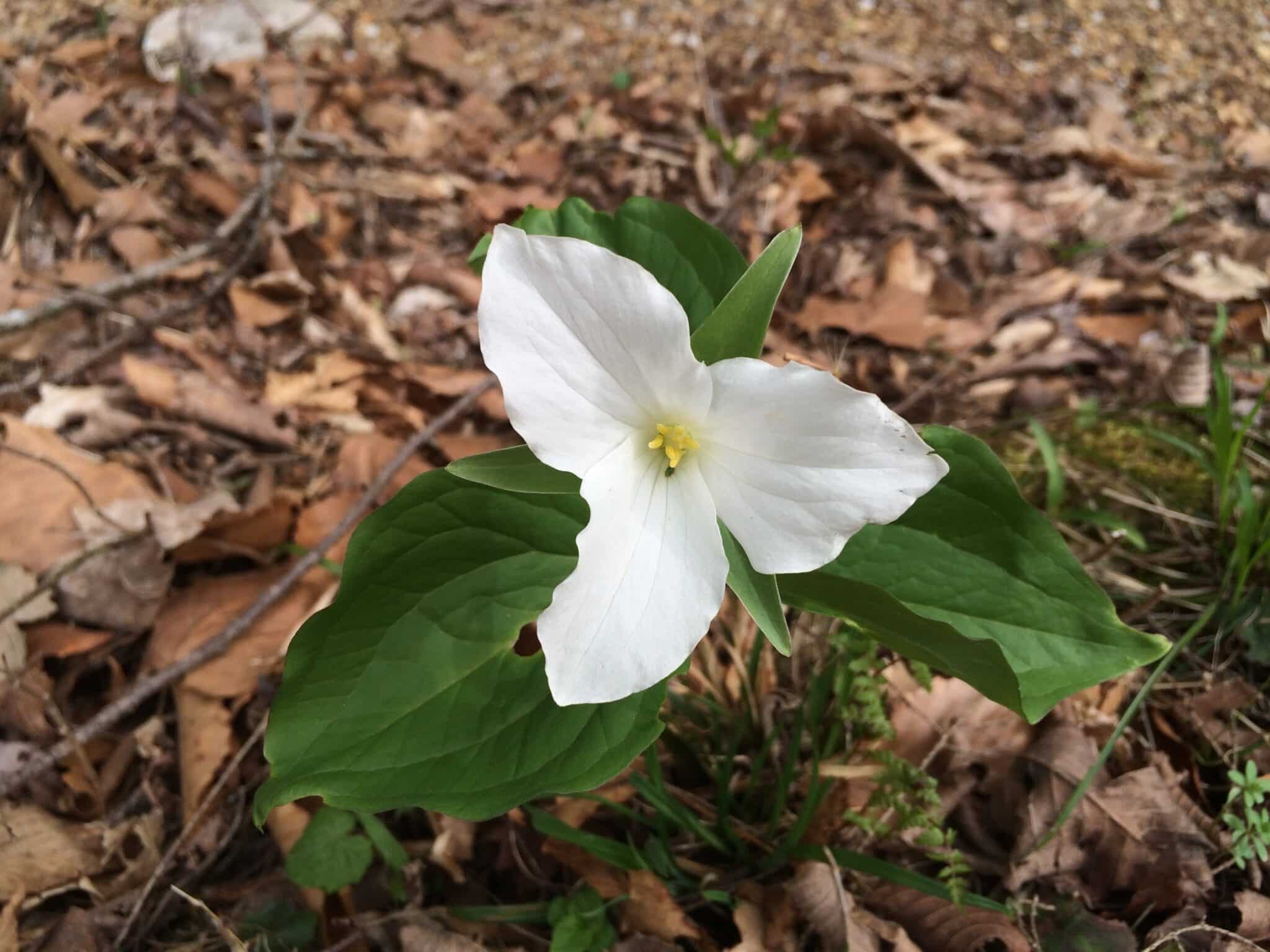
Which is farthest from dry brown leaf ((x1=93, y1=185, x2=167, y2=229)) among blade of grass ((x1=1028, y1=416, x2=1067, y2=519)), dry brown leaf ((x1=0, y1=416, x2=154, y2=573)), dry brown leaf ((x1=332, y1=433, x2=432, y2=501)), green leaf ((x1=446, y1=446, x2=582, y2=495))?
blade of grass ((x1=1028, y1=416, x2=1067, y2=519))

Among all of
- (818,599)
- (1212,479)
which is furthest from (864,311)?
(818,599)

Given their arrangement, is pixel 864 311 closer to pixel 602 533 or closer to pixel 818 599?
pixel 818 599

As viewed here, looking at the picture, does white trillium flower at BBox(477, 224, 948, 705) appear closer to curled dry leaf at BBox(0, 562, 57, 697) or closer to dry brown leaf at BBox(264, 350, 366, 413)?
curled dry leaf at BBox(0, 562, 57, 697)

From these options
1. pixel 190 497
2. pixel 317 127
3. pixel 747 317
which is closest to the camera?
pixel 747 317

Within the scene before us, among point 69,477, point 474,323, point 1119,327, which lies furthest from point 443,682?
point 1119,327

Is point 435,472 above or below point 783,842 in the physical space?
above

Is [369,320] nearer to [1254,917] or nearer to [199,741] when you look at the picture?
[199,741]
